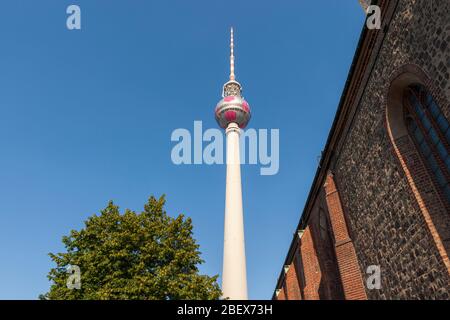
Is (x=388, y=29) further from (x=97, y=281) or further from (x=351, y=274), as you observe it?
(x=97, y=281)

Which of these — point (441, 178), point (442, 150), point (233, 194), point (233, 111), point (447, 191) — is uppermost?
point (233, 111)

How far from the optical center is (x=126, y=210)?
16.5 m

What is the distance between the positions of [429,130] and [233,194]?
30.1 meters

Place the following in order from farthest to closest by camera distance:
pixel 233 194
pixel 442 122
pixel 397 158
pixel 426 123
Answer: pixel 233 194
pixel 397 158
pixel 426 123
pixel 442 122

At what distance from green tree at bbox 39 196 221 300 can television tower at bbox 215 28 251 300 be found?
Result: 58.8 feet

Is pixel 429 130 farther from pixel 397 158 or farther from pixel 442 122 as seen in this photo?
pixel 397 158

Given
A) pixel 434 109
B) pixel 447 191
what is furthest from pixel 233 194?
pixel 434 109

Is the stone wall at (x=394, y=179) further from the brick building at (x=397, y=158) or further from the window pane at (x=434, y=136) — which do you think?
the window pane at (x=434, y=136)

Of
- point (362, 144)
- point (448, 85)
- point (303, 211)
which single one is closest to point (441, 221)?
point (448, 85)

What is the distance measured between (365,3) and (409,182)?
1853cm

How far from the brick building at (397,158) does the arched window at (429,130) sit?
0.09 ft

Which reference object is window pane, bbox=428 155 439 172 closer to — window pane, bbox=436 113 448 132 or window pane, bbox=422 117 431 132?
window pane, bbox=422 117 431 132

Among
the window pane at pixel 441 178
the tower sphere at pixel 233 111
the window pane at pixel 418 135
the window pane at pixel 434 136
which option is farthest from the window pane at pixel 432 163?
the tower sphere at pixel 233 111

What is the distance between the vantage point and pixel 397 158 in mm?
10070
